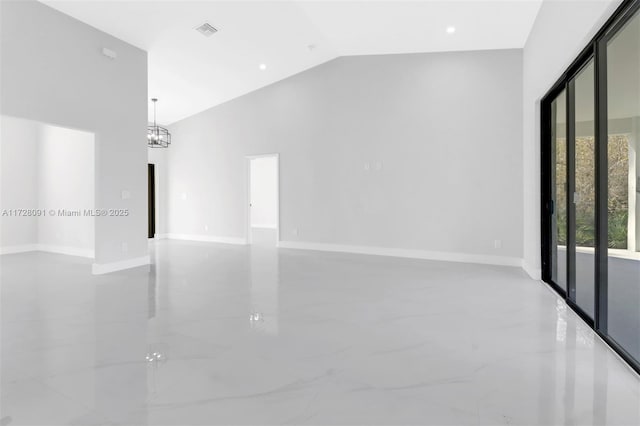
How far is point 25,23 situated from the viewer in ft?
12.6

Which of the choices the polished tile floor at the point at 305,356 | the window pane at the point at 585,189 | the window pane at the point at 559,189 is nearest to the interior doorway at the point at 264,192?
the polished tile floor at the point at 305,356

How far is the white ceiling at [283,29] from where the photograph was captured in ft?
14.2

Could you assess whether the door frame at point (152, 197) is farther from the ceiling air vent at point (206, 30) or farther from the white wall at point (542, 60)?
the white wall at point (542, 60)

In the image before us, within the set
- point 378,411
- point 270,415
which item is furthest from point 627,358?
point 270,415

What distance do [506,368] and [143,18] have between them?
5.59 metres

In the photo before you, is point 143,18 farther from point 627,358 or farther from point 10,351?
point 627,358

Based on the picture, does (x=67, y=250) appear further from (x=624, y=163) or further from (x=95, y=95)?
(x=624, y=163)

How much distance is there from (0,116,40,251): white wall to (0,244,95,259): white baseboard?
16 mm

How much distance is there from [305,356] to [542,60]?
4.14 metres

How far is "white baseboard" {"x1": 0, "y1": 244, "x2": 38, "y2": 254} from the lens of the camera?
6.54 metres

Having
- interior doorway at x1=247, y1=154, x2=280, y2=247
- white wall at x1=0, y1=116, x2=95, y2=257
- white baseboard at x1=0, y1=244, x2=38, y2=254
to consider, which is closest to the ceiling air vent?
white wall at x1=0, y1=116, x2=95, y2=257

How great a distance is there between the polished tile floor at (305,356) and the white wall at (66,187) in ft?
7.92

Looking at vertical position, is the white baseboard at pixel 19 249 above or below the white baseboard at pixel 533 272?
above

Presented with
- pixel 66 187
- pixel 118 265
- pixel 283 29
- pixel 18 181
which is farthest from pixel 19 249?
pixel 283 29
